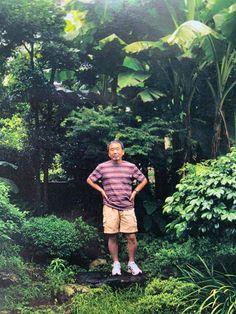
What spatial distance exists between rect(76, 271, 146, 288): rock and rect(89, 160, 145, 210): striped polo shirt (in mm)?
871

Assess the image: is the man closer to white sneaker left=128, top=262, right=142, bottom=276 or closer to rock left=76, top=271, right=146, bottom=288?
white sneaker left=128, top=262, right=142, bottom=276

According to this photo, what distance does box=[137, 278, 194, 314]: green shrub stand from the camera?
15.6 ft

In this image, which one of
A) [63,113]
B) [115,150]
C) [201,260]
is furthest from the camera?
[63,113]

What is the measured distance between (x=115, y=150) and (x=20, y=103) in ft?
12.1

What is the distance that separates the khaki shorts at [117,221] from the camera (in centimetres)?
592

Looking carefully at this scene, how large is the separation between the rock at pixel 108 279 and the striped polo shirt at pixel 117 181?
2.86ft

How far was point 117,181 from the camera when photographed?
593 centimetres

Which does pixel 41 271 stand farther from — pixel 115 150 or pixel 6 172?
pixel 6 172

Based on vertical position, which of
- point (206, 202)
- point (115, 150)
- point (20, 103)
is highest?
point (20, 103)

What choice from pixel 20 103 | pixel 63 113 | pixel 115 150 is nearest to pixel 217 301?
pixel 115 150

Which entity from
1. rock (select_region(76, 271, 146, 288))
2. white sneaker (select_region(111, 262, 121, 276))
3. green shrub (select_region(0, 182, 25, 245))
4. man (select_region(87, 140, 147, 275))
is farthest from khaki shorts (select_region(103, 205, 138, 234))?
green shrub (select_region(0, 182, 25, 245))

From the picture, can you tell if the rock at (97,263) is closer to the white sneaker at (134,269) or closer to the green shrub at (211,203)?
the white sneaker at (134,269)

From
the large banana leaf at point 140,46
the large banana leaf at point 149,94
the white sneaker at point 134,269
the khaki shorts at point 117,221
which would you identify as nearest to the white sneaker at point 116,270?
the white sneaker at point 134,269

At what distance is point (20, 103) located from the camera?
8969 millimetres
